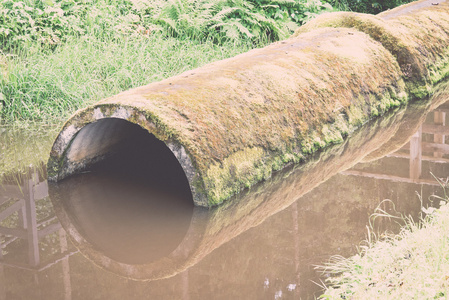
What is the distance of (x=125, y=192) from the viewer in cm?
618

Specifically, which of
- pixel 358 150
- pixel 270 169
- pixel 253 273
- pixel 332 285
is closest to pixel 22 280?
pixel 253 273

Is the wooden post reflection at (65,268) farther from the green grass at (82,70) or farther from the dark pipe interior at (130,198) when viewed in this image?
→ the green grass at (82,70)

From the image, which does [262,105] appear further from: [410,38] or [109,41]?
[109,41]

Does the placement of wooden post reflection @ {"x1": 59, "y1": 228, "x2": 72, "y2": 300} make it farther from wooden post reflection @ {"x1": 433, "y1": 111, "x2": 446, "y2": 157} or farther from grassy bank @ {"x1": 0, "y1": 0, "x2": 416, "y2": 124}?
wooden post reflection @ {"x1": 433, "y1": 111, "x2": 446, "y2": 157}

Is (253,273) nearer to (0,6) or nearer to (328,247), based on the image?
(328,247)

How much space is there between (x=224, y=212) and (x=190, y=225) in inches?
14.1

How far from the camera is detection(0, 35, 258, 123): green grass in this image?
27.9 feet

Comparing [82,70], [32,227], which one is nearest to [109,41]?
[82,70]

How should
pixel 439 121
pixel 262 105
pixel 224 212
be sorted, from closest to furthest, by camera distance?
pixel 224 212, pixel 262 105, pixel 439 121

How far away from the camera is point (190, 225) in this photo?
17.4 feet

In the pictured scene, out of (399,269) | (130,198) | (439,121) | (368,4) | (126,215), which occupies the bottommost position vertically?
(368,4)

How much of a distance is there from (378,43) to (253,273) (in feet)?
17.2

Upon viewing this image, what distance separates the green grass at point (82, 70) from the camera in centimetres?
850

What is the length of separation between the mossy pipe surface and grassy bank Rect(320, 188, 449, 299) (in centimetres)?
151
